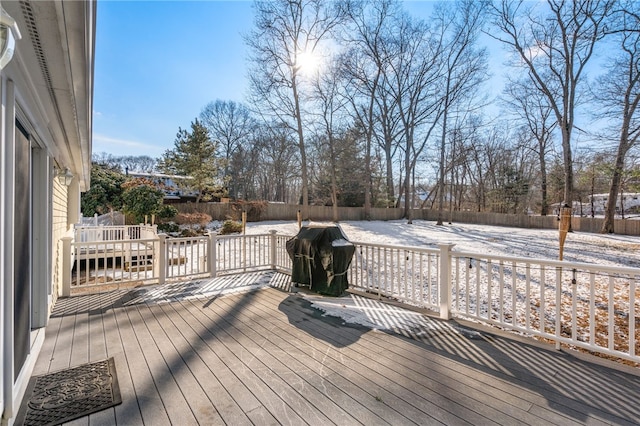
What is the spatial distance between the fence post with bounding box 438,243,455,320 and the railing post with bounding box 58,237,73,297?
17.2 feet

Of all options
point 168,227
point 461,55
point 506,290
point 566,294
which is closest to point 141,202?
point 168,227

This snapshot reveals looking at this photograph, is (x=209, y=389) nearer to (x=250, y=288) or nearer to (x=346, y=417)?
(x=346, y=417)

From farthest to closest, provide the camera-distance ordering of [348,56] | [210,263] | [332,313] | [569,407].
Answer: [348,56]
[210,263]
[332,313]
[569,407]

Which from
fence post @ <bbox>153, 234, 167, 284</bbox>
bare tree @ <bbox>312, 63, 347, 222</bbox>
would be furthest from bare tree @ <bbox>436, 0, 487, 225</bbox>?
fence post @ <bbox>153, 234, 167, 284</bbox>

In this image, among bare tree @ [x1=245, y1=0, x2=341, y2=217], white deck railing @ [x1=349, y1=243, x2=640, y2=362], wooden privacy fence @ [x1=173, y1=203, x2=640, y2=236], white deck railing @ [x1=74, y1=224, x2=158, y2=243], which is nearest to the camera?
white deck railing @ [x1=349, y1=243, x2=640, y2=362]

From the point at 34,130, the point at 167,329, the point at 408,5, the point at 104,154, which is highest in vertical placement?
the point at 408,5

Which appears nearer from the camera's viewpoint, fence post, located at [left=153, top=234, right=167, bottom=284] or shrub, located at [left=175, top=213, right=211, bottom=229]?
fence post, located at [left=153, top=234, right=167, bottom=284]

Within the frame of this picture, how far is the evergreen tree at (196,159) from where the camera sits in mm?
19422

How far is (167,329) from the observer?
3.29 meters

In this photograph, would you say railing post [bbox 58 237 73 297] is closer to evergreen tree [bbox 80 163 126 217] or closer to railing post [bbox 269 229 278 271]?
railing post [bbox 269 229 278 271]

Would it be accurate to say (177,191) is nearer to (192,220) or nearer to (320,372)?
(192,220)

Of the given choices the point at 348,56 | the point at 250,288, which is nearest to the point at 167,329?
the point at 250,288

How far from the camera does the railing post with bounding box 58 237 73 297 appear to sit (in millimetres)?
4465

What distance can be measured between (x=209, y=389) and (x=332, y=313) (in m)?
1.90
